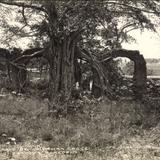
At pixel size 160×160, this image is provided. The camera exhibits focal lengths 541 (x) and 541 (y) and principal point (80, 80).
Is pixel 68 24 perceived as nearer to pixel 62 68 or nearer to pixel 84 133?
pixel 62 68

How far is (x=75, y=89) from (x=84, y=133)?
1094 centimetres

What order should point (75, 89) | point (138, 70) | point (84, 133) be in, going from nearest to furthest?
point (84, 133) → point (75, 89) → point (138, 70)

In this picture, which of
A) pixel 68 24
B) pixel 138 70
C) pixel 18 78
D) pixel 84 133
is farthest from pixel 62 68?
pixel 138 70

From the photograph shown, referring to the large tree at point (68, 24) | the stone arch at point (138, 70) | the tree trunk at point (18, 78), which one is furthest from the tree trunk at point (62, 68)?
the stone arch at point (138, 70)

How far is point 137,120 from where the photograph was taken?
18281 mm

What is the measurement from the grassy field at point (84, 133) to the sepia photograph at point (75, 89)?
0.9 inches

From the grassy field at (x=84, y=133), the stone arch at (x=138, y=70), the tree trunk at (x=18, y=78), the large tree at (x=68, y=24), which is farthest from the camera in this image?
the stone arch at (x=138, y=70)

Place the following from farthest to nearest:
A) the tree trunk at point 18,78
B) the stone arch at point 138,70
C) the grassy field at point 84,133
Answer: the stone arch at point 138,70 → the tree trunk at point 18,78 → the grassy field at point 84,133

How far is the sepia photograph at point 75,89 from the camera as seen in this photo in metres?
12.9

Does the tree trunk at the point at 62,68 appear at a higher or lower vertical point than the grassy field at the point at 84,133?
higher

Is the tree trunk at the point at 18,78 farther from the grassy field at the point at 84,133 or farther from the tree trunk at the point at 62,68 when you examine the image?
the tree trunk at the point at 62,68

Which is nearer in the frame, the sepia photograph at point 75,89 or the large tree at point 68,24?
the sepia photograph at point 75,89

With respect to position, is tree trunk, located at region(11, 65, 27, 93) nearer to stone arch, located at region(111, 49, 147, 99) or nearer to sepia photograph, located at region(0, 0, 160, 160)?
sepia photograph, located at region(0, 0, 160, 160)

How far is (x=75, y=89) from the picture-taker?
81.0ft
